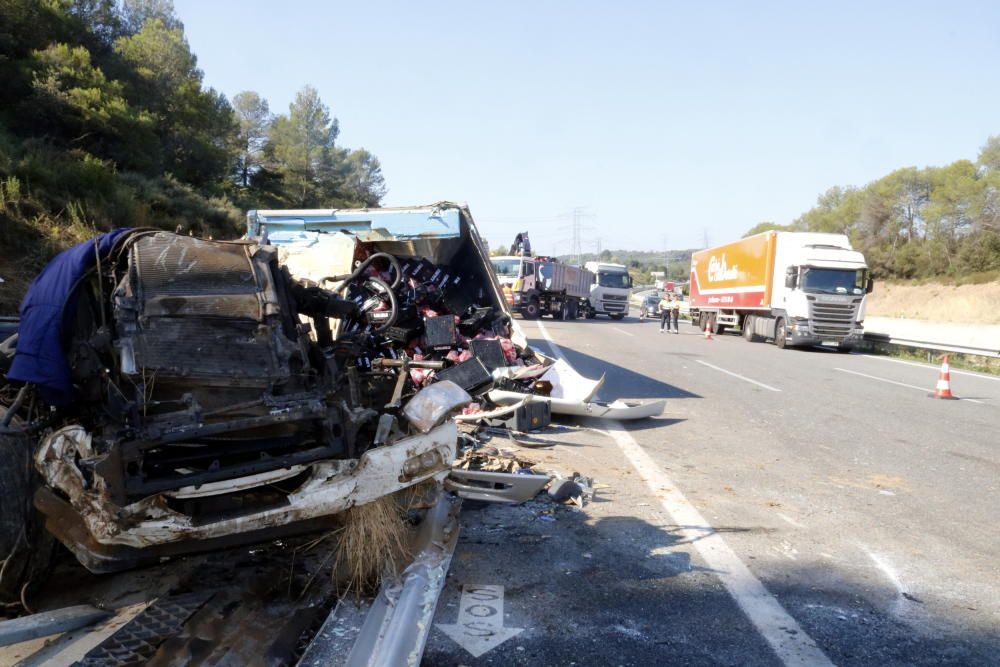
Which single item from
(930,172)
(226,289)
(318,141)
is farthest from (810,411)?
(930,172)

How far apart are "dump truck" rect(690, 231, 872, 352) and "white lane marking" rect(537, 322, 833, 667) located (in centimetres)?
1675

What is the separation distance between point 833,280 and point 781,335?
2.14 meters

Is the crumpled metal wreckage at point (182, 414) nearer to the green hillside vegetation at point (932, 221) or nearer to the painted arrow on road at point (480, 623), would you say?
the painted arrow on road at point (480, 623)

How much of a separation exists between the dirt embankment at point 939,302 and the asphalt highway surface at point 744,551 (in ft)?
121

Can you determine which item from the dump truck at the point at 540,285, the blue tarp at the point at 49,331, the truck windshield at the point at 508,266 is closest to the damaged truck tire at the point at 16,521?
the blue tarp at the point at 49,331

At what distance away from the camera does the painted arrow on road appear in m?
3.20

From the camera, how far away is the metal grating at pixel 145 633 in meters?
2.84

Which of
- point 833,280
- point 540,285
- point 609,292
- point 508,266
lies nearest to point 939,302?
point 609,292

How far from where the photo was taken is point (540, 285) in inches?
1241

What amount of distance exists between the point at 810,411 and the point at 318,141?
49.2 m

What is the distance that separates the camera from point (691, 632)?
338 cm

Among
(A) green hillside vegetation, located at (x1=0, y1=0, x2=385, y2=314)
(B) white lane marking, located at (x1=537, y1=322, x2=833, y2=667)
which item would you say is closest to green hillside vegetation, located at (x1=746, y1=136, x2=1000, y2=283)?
(A) green hillside vegetation, located at (x1=0, y1=0, x2=385, y2=314)

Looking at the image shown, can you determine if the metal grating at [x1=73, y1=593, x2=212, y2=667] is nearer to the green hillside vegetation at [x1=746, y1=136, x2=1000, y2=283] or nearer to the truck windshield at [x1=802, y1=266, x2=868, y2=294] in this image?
the truck windshield at [x1=802, y1=266, x2=868, y2=294]

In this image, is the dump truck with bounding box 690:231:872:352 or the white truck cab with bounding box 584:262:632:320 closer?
the dump truck with bounding box 690:231:872:352
